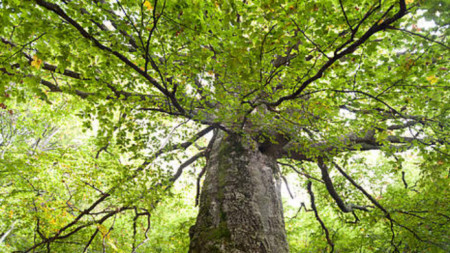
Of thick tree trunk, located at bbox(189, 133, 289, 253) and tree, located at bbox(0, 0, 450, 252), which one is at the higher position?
tree, located at bbox(0, 0, 450, 252)

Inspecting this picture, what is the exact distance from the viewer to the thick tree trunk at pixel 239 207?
218cm

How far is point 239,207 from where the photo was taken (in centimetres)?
246

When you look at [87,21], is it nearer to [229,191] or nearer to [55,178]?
[229,191]

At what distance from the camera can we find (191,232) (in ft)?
8.17

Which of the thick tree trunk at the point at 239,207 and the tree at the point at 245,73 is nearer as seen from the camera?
the tree at the point at 245,73

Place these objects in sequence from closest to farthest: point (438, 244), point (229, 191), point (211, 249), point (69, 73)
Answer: point (211, 249), point (229, 191), point (69, 73), point (438, 244)

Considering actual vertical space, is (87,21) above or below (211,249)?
above

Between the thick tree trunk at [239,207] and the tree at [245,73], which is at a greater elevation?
the tree at [245,73]

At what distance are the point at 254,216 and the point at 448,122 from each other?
265 cm

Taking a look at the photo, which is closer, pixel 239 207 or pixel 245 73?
pixel 245 73

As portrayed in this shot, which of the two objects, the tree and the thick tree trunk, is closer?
the tree

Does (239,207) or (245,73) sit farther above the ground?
(245,73)

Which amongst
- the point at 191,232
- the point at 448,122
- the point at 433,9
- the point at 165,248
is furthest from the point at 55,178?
the point at 448,122

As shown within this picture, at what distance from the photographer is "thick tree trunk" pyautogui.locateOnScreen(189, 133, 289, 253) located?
7.14 ft
